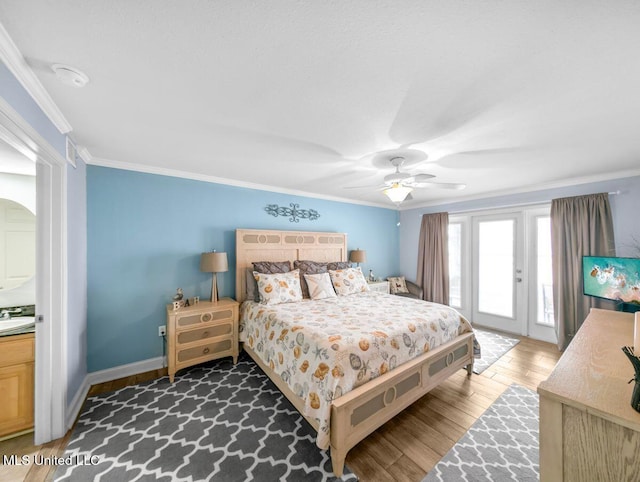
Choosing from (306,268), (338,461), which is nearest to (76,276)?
(306,268)

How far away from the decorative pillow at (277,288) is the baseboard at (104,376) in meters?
1.42

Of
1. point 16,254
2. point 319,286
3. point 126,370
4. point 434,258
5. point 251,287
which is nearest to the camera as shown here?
point 16,254

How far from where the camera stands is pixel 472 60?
1.19 m

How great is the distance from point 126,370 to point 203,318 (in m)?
0.99

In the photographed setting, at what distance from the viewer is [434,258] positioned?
4.75 meters

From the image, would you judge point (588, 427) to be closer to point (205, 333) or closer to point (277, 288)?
point (277, 288)

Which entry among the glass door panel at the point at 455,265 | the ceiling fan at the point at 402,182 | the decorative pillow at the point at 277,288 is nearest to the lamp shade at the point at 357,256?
the decorative pillow at the point at 277,288

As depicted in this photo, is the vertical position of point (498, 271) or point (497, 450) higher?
point (498, 271)

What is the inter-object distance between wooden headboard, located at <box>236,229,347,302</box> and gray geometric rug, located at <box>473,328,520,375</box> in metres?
2.43

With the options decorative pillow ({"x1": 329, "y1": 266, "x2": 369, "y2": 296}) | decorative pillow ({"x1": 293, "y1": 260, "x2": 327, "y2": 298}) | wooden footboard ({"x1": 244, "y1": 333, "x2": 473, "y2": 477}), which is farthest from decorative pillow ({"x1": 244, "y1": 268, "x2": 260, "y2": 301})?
decorative pillow ({"x1": 329, "y1": 266, "x2": 369, "y2": 296})

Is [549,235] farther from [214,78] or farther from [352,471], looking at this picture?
[214,78]

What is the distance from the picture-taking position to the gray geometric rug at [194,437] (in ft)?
5.08

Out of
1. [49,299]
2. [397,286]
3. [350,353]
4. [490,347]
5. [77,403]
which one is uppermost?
[49,299]

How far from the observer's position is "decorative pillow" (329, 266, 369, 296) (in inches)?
139
